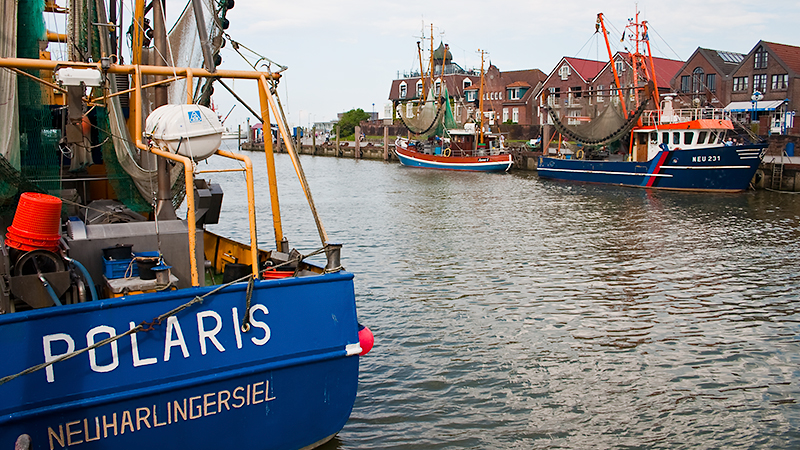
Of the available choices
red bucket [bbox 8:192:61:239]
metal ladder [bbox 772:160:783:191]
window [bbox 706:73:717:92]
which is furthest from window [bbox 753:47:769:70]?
red bucket [bbox 8:192:61:239]

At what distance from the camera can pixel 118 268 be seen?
243 inches

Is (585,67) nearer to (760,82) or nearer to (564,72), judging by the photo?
(564,72)

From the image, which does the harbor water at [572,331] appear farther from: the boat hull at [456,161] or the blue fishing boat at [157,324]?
the boat hull at [456,161]

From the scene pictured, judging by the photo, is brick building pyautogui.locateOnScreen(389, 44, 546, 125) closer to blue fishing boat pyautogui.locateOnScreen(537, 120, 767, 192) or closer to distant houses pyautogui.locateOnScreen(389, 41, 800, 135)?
distant houses pyautogui.locateOnScreen(389, 41, 800, 135)

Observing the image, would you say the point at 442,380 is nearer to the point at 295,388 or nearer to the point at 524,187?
the point at 295,388

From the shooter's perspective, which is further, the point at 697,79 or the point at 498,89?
the point at 498,89

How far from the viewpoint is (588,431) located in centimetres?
776

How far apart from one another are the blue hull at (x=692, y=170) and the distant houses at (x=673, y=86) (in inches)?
192

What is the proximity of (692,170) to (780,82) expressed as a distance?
29780 mm

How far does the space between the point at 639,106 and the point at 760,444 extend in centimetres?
3325

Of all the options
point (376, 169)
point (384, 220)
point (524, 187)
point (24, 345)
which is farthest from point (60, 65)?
point (376, 169)

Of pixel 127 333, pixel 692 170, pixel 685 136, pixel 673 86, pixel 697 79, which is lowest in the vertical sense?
pixel 127 333

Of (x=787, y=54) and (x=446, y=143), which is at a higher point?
(x=787, y=54)

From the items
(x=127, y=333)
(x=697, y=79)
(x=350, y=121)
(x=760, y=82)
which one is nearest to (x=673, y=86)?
(x=697, y=79)
